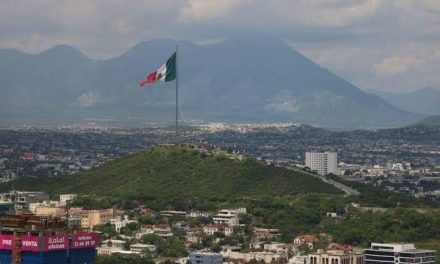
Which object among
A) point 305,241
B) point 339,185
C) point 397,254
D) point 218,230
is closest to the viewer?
point 397,254

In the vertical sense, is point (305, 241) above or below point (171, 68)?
below

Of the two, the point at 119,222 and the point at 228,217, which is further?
the point at 228,217

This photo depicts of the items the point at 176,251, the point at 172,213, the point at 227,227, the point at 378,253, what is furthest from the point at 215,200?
the point at 378,253

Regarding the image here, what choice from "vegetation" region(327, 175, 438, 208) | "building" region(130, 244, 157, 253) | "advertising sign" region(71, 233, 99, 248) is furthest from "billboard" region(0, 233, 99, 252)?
"vegetation" region(327, 175, 438, 208)

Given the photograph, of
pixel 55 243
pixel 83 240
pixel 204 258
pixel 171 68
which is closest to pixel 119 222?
pixel 171 68

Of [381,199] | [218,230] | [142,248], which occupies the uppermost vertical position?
[381,199]

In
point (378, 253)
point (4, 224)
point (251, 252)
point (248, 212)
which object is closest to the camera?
point (4, 224)

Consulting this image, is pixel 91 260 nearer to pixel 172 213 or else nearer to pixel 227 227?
pixel 227 227

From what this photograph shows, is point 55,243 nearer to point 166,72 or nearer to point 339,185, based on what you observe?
point 166,72

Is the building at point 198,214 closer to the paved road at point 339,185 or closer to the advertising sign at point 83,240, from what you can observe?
the paved road at point 339,185
